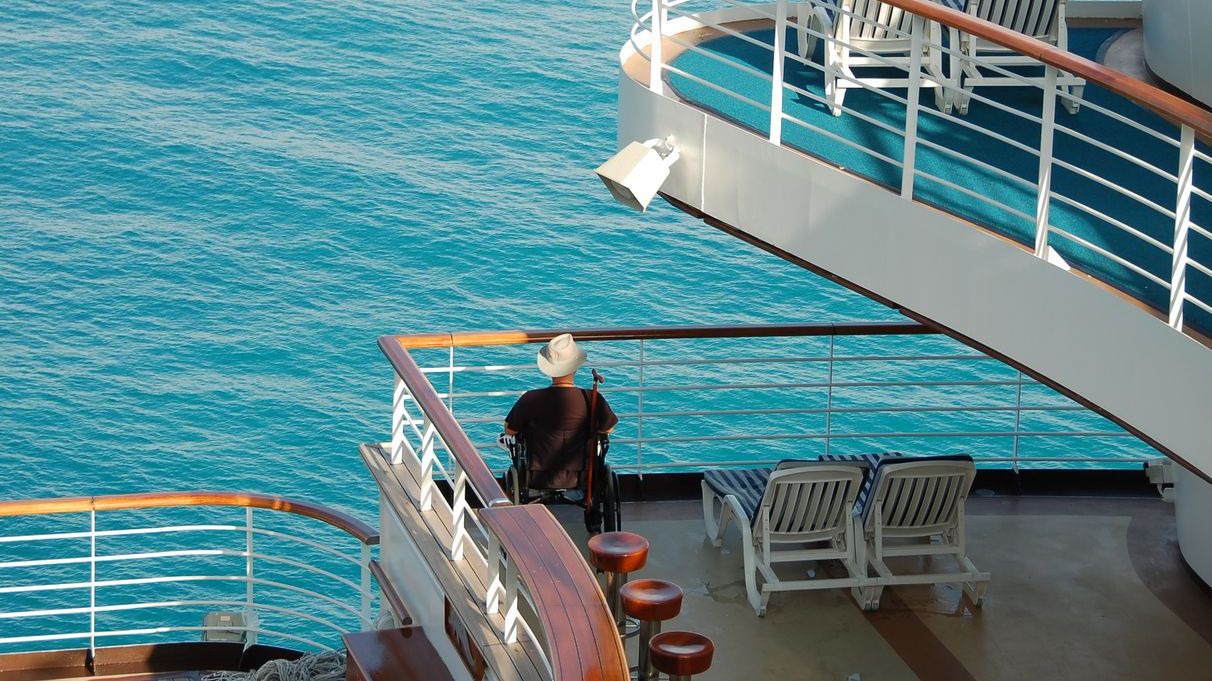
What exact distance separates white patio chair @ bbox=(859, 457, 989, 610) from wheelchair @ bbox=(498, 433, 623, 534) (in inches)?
43.8

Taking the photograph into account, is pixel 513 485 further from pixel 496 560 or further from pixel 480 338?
pixel 496 560

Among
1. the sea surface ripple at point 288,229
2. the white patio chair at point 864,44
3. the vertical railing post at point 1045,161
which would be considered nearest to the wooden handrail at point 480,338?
the vertical railing post at point 1045,161

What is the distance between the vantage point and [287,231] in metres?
27.2

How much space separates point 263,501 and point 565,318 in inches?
715

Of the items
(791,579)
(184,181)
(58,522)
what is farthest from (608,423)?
(184,181)

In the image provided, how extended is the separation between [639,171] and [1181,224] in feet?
6.99

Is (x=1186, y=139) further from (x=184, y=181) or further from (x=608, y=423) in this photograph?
(x=184, y=181)

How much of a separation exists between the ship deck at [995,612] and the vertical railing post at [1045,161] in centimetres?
191

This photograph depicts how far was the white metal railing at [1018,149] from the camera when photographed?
430cm

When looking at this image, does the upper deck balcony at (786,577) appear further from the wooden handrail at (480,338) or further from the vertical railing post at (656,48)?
the vertical railing post at (656,48)

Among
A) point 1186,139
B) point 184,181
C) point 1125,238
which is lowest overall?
point 184,181

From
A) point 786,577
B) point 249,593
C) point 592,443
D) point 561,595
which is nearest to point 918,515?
point 786,577

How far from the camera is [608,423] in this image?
6.27 m

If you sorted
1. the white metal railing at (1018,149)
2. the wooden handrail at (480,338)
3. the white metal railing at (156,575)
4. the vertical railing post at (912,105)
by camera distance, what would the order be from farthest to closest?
the white metal railing at (156,575), the wooden handrail at (480,338), the vertical railing post at (912,105), the white metal railing at (1018,149)
